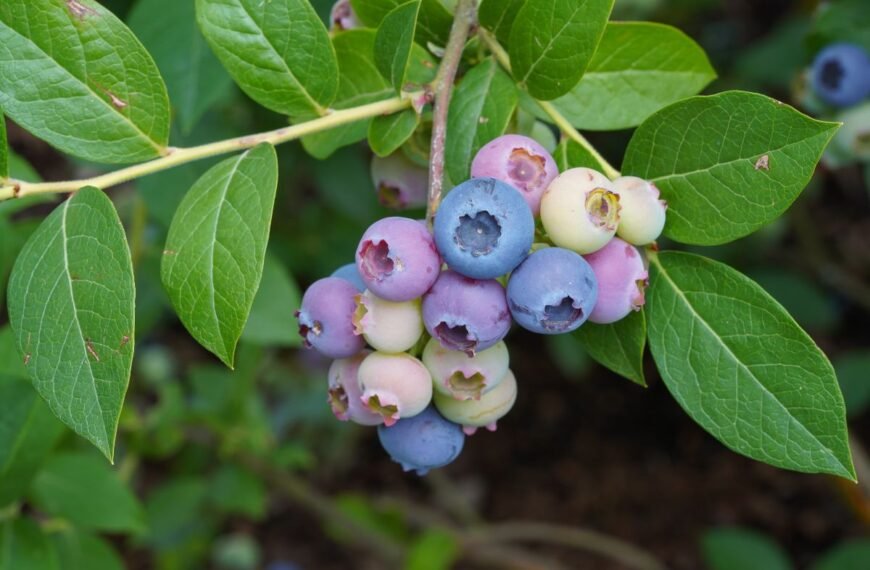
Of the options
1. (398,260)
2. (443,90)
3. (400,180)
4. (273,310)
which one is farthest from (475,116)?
(273,310)

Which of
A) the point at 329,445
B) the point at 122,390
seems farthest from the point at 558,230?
the point at 329,445

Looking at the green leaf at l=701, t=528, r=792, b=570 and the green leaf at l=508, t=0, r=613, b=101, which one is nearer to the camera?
the green leaf at l=508, t=0, r=613, b=101

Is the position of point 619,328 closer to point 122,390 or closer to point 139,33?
point 122,390

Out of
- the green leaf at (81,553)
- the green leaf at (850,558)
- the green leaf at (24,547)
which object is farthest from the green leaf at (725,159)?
the green leaf at (850,558)

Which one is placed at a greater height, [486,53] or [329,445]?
[486,53]

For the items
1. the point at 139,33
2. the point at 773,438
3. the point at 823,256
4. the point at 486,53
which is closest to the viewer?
the point at 773,438

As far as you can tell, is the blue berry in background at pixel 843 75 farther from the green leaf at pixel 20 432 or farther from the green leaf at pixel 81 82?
the green leaf at pixel 20 432

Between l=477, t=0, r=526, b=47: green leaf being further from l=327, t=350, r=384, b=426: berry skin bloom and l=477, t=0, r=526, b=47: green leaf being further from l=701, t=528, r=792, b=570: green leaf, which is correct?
l=701, t=528, r=792, b=570: green leaf

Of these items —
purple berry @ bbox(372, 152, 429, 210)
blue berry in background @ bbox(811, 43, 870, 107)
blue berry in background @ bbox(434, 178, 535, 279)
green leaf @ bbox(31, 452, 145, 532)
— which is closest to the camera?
blue berry in background @ bbox(434, 178, 535, 279)

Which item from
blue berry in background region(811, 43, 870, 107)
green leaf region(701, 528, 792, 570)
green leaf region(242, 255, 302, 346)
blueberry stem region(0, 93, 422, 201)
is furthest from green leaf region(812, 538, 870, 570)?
blueberry stem region(0, 93, 422, 201)
